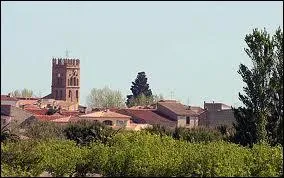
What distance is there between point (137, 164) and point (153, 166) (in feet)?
3.71

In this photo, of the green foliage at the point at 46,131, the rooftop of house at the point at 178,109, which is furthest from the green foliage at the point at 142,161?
the rooftop of house at the point at 178,109

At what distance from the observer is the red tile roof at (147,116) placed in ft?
→ 211

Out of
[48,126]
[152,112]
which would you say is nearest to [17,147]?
[48,126]

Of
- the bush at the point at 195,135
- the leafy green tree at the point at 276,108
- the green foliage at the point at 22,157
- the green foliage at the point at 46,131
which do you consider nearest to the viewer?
the green foliage at the point at 22,157

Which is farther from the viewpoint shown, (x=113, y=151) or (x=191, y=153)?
(x=113, y=151)

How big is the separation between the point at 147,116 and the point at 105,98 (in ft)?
115

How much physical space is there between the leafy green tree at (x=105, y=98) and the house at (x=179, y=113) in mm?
26240

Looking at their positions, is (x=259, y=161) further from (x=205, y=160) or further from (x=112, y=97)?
(x=112, y=97)

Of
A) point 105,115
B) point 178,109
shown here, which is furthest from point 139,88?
point 105,115

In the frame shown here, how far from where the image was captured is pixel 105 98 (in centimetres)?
9994

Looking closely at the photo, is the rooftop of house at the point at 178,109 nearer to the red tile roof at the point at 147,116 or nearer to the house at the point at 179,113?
the house at the point at 179,113

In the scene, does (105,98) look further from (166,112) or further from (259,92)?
(259,92)

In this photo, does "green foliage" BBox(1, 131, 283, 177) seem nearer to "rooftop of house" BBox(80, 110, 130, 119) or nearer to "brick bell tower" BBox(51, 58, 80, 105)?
"rooftop of house" BBox(80, 110, 130, 119)

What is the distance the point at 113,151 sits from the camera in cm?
2322
